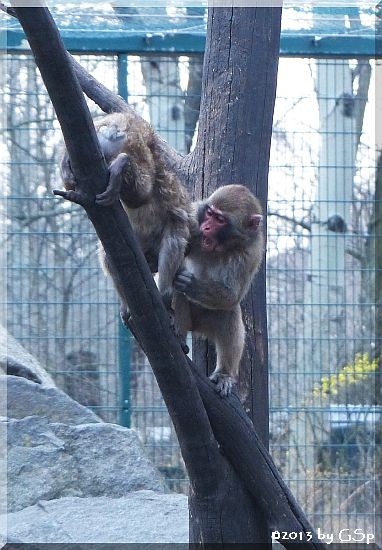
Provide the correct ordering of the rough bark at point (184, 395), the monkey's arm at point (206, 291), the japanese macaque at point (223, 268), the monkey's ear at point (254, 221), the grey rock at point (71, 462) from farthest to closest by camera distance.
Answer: the grey rock at point (71, 462) → the monkey's ear at point (254, 221) → the japanese macaque at point (223, 268) → the monkey's arm at point (206, 291) → the rough bark at point (184, 395)

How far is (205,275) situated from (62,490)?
2.31 metres

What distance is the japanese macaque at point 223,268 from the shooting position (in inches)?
196

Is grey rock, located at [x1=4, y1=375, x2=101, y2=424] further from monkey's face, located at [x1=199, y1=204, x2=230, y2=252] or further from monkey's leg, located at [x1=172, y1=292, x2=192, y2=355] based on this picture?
monkey's face, located at [x1=199, y1=204, x2=230, y2=252]

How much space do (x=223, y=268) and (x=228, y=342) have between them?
0.41m

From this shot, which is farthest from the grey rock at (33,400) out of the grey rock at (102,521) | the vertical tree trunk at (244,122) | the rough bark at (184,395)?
the rough bark at (184,395)

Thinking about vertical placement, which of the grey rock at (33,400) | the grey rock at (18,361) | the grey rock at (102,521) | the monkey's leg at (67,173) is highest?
the monkey's leg at (67,173)

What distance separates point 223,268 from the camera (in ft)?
16.7

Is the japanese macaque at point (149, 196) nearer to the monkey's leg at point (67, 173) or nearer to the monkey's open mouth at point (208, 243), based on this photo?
the monkey's leg at point (67, 173)

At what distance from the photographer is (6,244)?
28.8ft

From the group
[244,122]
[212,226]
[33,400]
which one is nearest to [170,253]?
[212,226]

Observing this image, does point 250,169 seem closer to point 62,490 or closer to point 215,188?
point 215,188

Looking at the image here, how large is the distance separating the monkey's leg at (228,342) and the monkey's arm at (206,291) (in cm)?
8

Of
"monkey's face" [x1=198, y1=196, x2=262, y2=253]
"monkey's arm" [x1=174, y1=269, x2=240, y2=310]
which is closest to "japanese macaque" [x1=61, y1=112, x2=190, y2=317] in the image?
"monkey's arm" [x1=174, y1=269, x2=240, y2=310]

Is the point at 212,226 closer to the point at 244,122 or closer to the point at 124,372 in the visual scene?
the point at 244,122
